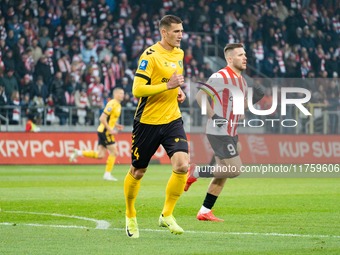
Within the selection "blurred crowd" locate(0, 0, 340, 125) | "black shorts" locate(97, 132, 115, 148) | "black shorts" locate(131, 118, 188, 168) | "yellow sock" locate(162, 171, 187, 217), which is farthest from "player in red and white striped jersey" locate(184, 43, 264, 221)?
"blurred crowd" locate(0, 0, 340, 125)

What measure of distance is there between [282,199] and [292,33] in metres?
17.9

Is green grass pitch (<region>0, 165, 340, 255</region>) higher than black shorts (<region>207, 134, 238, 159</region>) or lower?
lower

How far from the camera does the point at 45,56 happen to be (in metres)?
20.9

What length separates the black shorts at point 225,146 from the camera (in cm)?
722

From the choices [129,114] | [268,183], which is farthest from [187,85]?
[268,183]

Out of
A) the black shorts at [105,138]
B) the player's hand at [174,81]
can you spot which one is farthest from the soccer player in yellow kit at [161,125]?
the black shorts at [105,138]

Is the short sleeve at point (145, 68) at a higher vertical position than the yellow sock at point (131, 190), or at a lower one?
higher

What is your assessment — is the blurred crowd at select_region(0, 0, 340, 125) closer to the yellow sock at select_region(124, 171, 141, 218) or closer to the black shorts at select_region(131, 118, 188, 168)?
the yellow sock at select_region(124, 171, 141, 218)

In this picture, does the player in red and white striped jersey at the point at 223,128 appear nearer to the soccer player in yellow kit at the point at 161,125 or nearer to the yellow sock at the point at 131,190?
the soccer player in yellow kit at the point at 161,125

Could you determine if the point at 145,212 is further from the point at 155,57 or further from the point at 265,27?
the point at 265,27

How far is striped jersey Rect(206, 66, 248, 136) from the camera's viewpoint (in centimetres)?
748

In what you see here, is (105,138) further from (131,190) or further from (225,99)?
(131,190)

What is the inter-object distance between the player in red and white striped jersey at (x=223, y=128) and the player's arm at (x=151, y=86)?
5.84 feet

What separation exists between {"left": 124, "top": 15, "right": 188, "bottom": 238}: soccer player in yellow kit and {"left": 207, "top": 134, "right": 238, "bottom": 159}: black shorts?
52.1 inches
